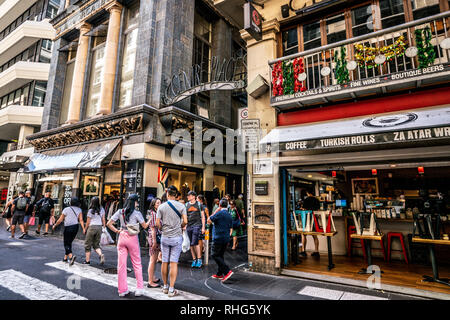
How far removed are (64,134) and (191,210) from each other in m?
10.8

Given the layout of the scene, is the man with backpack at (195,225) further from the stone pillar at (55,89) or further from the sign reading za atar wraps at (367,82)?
the stone pillar at (55,89)

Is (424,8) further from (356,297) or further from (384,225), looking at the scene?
(356,297)

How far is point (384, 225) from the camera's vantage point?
25.6 ft

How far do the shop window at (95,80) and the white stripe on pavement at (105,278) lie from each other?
31.2 ft

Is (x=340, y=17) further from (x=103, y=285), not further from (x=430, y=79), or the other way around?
(x=103, y=285)

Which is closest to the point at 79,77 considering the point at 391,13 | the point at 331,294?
the point at 391,13

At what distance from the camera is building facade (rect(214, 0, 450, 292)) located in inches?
216

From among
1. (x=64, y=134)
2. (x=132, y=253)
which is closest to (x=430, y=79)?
(x=132, y=253)

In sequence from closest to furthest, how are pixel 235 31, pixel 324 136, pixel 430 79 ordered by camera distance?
1. pixel 430 79
2. pixel 324 136
3. pixel 235 31

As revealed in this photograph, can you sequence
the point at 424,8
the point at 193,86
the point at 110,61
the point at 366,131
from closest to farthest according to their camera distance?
the point at 366,131
the point at 424,8
the point at 193,86
the point at 110,61

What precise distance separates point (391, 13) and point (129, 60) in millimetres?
11368

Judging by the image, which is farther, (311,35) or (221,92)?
(221,92)

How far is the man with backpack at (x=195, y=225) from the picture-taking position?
7.37 meters

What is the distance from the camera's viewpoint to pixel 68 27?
16.3 metres
